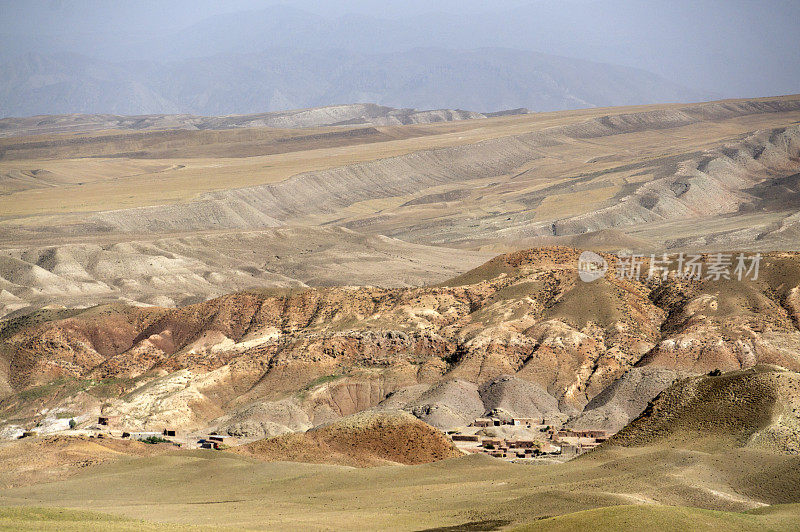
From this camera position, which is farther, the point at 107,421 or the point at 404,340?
the point at 404,340

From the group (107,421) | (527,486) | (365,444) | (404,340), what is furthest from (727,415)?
(107,421)

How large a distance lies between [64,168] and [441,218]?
7691 centimetres

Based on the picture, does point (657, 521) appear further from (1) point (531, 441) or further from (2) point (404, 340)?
(2) point (404, 340)

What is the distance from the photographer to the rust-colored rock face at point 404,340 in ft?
193

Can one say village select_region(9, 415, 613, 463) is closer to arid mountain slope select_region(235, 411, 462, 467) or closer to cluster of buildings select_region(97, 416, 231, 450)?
cluster of buildings select_region(97, 416, 231, 450)

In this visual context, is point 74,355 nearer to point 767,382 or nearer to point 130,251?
point 130,251

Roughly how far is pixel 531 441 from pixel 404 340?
15.8 metres

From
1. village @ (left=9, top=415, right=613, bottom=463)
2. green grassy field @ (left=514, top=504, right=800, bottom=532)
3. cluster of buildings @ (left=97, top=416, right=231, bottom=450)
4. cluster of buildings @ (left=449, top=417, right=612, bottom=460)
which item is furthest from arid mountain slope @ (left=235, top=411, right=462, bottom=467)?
green grassy field @ (left=514, top=504, right=800, bottom=532)

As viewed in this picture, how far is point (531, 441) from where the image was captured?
164 feet

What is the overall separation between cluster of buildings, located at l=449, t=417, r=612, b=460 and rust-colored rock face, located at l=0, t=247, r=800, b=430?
Answer: 4463 millimetres

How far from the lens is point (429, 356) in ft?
208

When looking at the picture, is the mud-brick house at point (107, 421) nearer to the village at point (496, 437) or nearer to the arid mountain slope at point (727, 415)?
the village at point (496, 437)

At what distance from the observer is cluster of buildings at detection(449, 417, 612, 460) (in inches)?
1884

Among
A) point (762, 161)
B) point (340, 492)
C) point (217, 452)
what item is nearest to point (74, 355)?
point (217, 452)
